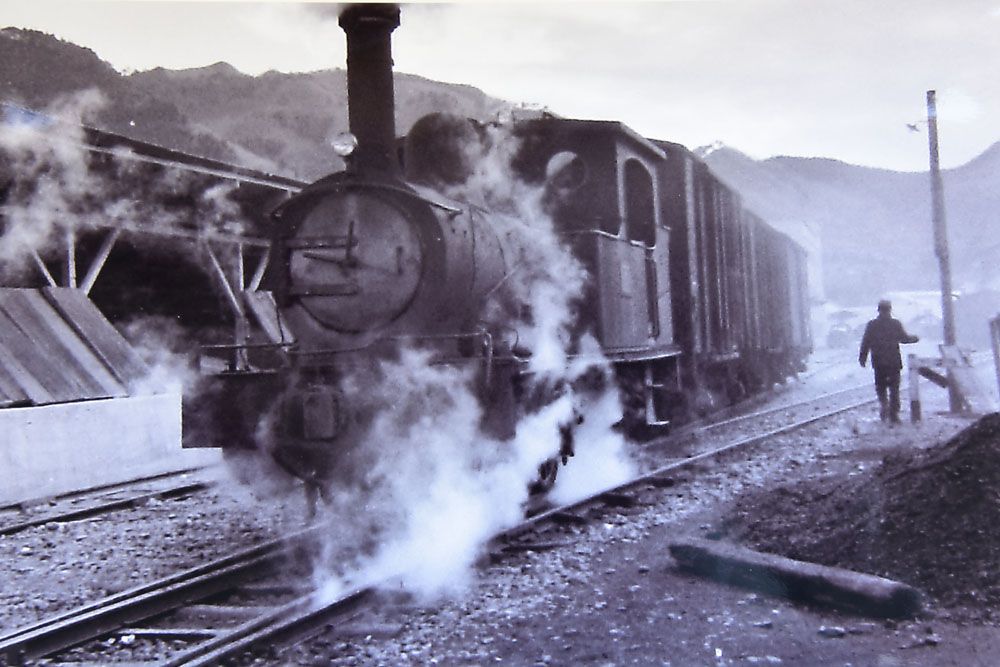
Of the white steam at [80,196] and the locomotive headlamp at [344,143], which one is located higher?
the white steam at [80,196]

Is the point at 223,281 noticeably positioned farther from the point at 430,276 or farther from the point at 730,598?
the point at 730,598

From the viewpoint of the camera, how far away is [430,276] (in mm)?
5547

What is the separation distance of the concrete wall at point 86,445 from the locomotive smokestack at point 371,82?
4.55 metres

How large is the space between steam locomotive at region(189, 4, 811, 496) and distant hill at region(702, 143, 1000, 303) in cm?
3921

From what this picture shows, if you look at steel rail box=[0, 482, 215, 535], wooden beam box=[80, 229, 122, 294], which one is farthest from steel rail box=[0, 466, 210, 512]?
wooden beam box=[80, 229, 122, 294]

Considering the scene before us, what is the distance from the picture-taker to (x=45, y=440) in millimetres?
8391

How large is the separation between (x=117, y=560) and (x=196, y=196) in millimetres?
6384

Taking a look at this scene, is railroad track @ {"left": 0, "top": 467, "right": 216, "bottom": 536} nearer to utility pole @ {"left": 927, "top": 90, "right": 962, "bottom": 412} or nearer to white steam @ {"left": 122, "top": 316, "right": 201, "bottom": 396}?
white steam @ {"left": 122, "top": 316, "right": 201, "bottom": 396}

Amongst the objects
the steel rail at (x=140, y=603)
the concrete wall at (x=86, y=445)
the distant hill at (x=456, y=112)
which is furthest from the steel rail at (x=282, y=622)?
the concrete wall at (x=86, y=445)

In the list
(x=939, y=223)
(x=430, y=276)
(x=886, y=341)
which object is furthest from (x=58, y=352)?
(x=939, y=223)

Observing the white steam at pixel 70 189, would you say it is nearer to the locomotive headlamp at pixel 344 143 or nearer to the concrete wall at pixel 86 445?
the concrete wall at pixel 86 445

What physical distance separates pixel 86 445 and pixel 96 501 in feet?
2.99

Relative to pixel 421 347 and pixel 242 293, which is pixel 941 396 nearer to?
pixel 242 293

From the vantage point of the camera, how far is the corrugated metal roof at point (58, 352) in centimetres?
862
